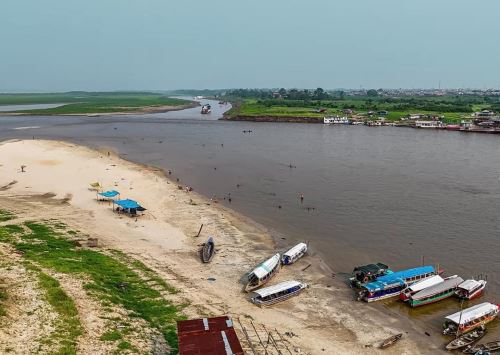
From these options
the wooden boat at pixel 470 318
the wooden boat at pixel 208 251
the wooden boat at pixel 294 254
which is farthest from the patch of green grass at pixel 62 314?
the wooden boat at pixel 470 318

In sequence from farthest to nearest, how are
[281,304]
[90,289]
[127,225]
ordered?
[127,225], [281,304], [90,289]

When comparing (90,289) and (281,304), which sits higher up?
(90,289)

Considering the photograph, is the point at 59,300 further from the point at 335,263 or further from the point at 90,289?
the point at 335,263

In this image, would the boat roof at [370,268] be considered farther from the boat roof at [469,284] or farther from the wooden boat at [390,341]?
the wooden boat at [390,341]

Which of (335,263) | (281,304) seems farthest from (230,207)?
(281,304)

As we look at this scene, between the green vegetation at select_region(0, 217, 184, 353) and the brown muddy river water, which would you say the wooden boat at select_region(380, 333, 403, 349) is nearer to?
the brown muddy river water

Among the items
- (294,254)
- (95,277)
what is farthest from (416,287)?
(95,277)
